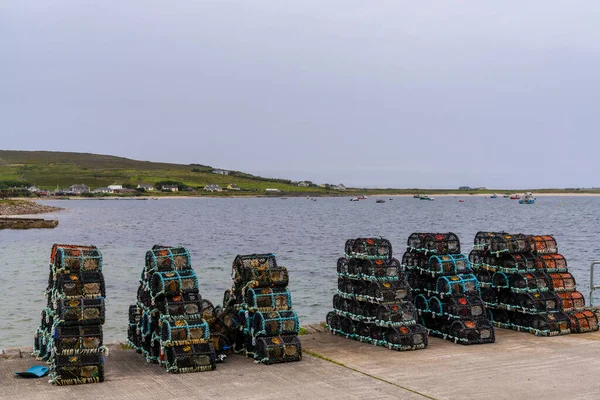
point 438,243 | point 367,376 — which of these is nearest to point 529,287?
point 438,243

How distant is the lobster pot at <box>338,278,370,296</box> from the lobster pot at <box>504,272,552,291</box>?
14.0 feet

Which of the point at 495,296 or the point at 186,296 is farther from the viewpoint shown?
the point at 495,296

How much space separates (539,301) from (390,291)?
4.24 meters

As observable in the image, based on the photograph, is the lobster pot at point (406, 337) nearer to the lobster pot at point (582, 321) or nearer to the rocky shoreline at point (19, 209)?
the lobster pot at point (582, 321)

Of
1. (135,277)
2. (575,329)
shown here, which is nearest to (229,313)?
(575,329)

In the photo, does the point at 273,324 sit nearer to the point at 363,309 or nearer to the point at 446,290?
the point at 363,309

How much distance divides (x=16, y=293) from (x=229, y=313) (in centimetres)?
1893

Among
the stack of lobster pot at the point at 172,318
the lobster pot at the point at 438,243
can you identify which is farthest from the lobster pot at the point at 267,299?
the lobster pot at the point at 438,243

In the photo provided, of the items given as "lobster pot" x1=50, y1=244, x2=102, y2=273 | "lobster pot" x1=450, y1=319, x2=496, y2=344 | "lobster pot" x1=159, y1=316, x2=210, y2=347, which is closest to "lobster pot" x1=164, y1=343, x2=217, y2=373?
"lobster pot" x1=159, y1=316, x2=210, y2=347

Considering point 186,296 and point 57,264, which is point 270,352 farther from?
point 57,264

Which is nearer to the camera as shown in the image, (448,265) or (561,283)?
(448,265)

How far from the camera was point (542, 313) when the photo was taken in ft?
58.5

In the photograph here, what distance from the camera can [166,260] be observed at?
15953mm

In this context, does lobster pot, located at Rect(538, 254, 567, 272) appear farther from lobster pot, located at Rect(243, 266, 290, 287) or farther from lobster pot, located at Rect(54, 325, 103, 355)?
lobster pot, located at Rect(54, 325, 103, 355)
